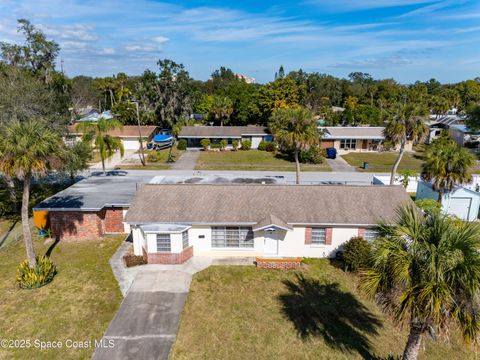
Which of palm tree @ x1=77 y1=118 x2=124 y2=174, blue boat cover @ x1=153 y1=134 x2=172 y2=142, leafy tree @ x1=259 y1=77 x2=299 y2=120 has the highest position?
leafy tree @ x1=259 y1=77 x2=299 y2=120

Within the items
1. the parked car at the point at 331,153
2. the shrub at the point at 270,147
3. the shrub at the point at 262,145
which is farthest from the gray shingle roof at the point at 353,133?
the shrub at the point at 262,145

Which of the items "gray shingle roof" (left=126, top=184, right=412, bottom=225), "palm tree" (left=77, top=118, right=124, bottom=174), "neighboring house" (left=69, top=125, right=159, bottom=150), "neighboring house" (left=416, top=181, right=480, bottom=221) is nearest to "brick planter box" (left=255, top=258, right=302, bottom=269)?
"gray shingle roof" (left=126, top=184, right=412, bottom=225)

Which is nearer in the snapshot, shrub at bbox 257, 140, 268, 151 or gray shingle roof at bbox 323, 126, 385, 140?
gray shingle roof at bbox 323, 126, 385, 140

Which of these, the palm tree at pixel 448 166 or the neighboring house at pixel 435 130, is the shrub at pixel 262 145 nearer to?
the neighboring house at pixel 435 130

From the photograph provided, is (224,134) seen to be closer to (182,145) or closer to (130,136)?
(182,145)

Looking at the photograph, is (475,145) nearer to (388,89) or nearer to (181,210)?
(388,89)

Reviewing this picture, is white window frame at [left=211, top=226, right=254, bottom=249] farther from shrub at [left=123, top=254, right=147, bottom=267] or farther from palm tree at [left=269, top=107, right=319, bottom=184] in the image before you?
palm tree at [left=269, top=107, right=319, bottom=184]

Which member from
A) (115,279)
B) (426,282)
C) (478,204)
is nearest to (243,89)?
(478,204)
